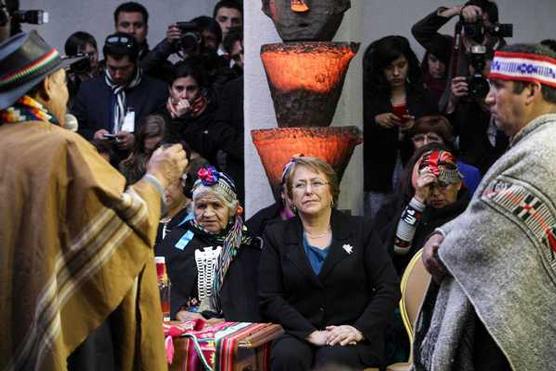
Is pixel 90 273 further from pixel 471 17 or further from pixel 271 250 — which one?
pixel 471 17

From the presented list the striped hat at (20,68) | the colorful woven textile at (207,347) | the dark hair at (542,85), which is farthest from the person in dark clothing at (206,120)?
the dark hair at (542,85)

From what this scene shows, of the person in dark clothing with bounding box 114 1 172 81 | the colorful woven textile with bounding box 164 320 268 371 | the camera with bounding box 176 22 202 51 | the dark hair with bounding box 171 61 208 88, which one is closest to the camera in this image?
the colorful woven textile with bounding box 164 320 268 371

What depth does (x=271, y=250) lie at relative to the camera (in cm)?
661

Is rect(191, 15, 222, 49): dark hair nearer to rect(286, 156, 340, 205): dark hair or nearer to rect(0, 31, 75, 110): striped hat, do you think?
rect(286, 156, 340, 205): dark hair

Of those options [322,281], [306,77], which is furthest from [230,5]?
[322,281]

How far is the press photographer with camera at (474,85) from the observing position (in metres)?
8.02

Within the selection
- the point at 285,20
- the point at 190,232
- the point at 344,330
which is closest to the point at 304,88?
the point at 285,20

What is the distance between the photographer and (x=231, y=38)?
9008 mm

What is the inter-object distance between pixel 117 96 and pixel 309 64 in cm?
178

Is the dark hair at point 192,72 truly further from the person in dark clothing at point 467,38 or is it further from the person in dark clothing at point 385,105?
the person in dark clothing at point 467,38

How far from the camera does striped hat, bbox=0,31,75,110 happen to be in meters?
4.62

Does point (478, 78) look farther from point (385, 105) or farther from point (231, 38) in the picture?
point (231, 38)

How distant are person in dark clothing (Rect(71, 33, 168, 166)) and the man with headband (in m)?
4.14

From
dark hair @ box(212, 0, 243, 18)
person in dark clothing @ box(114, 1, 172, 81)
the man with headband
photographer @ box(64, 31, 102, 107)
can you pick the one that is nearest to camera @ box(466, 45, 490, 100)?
dark hair @ box(212, 0, 243, 18)
